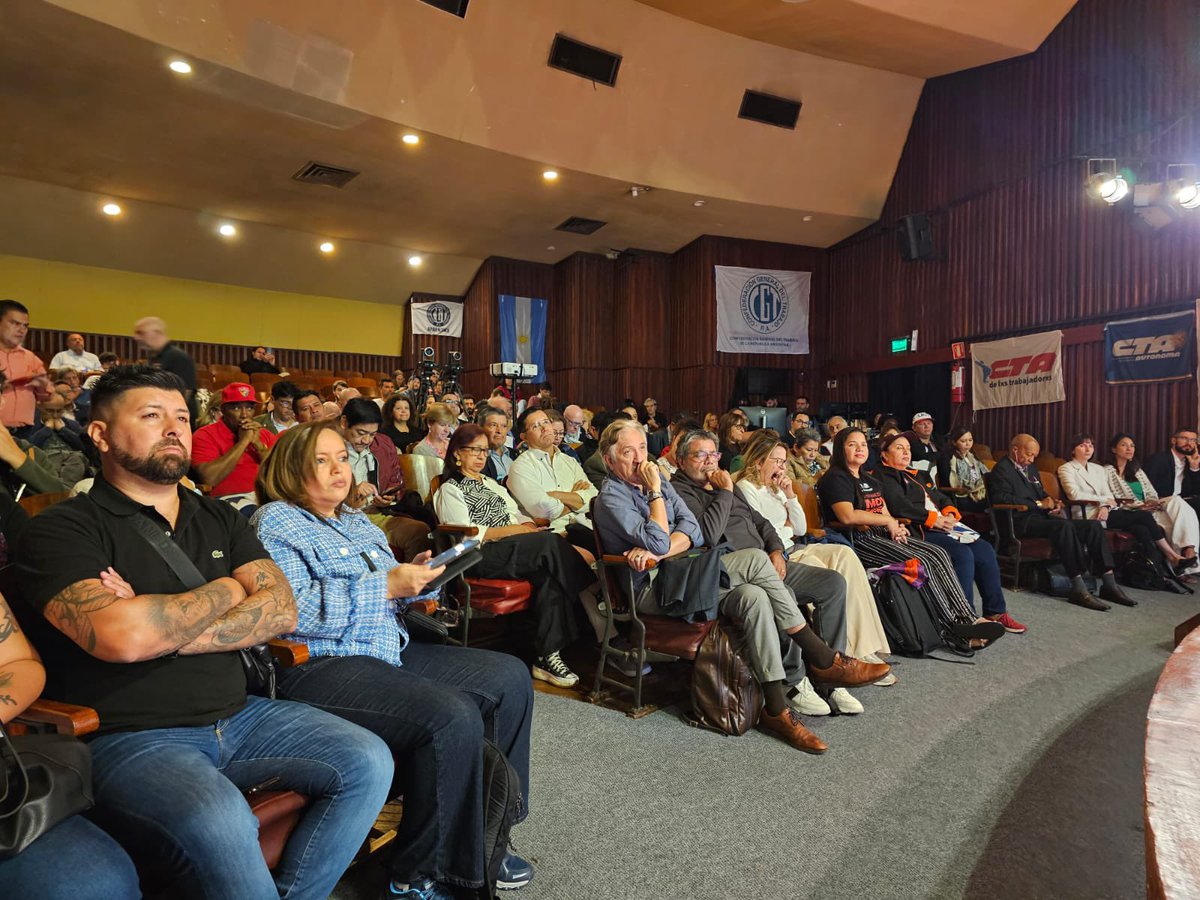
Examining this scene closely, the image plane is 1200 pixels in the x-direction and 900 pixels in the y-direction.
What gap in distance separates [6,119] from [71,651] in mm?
8174

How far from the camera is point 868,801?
79.8 inches

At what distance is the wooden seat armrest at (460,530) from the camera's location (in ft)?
9.40

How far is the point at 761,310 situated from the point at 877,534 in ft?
23.8

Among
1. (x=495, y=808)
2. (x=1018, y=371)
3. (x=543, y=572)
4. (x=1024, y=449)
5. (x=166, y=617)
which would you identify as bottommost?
(x=495, y=808)

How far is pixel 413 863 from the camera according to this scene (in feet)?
4.70

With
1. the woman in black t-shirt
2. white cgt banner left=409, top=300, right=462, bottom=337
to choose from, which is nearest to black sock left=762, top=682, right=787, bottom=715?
the woman in black t-shirt

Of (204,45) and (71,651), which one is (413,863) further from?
(204,45)

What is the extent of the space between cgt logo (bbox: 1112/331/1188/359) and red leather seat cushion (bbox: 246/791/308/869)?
7792 millimetres

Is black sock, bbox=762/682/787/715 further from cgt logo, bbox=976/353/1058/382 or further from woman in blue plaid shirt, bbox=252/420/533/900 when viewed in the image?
cgt logo, bbox=976/353/1058/382

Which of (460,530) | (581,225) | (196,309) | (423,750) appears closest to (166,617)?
(423,750)

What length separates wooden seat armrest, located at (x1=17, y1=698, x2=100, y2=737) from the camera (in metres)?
1.12

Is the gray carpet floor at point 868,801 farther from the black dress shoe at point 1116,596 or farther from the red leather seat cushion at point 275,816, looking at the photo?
the black dress shoe at point 1116,596

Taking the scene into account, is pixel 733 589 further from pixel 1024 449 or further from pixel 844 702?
pixel 1024 449

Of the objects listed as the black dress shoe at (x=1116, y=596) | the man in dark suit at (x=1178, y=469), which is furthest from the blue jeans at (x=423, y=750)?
Answer: the man in dark suit at (x=1178, y=469)
